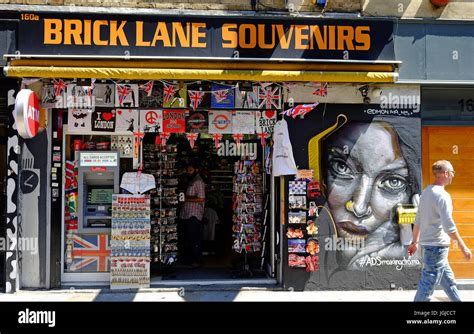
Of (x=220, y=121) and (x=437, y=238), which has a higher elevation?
(x=220, y=121)

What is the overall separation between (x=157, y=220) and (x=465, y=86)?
5.57m

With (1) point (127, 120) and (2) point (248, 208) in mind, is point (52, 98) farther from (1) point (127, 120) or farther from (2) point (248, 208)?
(2) point (248, 208)

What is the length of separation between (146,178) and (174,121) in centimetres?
103

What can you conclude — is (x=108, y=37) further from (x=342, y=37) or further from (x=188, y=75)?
(x=342, y=37)

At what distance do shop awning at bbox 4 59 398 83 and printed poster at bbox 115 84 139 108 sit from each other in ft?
1.82

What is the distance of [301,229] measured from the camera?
24.8ft

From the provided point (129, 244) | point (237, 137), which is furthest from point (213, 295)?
point (237, 137)

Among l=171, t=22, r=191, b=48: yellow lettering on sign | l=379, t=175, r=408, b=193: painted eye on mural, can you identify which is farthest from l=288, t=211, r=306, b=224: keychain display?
l=171, t=22, r=191, b=48: yellow lettering on sign

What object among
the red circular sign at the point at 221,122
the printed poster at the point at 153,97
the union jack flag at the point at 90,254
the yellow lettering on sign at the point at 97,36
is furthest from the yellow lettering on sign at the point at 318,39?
the union jack flag at the point at 90,254

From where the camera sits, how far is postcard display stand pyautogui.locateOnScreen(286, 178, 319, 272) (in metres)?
7.52

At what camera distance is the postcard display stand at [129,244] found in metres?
7.48

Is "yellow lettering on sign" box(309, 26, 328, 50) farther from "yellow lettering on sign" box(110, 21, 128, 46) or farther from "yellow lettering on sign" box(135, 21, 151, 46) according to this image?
"yellow lettering on sign" box(110, 21, 128, 46)

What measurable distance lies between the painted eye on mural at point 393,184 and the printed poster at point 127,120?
13.3 ft

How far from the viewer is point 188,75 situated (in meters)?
7.04
